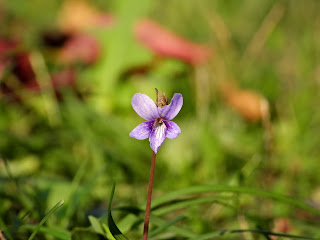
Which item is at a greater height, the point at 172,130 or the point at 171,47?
the point at 171,47

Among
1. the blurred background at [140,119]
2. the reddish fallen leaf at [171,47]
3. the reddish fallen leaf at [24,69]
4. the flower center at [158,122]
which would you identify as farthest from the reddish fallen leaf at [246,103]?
the flower center at [158,122]

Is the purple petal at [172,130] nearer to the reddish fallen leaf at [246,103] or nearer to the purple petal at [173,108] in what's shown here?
the purple petal at [173,108]

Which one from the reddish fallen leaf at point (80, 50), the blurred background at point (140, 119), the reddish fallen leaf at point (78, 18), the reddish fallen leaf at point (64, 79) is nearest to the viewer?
the blurred background at point (140, 119)

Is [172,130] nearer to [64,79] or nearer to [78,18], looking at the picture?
[64,79]

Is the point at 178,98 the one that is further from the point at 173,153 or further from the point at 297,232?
the point at 173,153

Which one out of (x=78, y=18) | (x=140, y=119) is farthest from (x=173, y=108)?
(x=78, y=18)

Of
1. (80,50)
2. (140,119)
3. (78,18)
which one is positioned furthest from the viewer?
(78,18)

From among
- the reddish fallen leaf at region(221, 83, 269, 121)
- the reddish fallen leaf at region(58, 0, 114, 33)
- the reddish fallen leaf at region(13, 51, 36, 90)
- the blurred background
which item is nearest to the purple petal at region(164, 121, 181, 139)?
the blurred background
